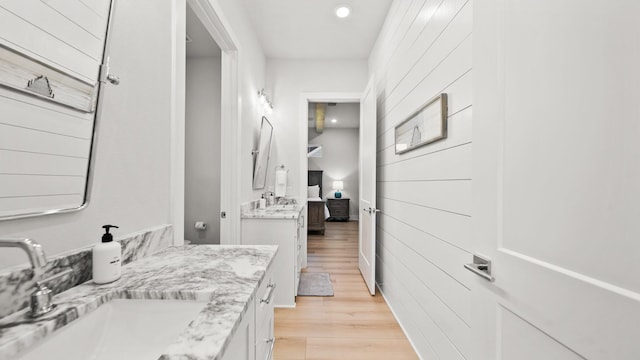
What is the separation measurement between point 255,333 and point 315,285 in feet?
6.93

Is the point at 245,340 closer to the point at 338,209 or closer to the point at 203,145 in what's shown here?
the point at 203,145

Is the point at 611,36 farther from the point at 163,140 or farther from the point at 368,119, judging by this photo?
the point at 368,119

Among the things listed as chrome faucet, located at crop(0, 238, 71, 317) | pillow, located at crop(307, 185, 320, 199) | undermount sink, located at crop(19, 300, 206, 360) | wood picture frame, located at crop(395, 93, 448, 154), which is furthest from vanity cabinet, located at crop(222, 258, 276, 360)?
pillow, located at crop(307, 185, 320, 199)

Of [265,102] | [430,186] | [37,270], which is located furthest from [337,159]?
[37,270]

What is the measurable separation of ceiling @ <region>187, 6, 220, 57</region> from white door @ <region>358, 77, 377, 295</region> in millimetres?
1785

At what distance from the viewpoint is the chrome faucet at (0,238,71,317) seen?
487 mm

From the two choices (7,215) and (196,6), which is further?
(196,6)

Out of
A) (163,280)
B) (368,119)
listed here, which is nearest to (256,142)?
(368,119)

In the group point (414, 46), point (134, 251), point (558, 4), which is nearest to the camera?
point (558, 4)

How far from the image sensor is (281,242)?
2436 millimetres

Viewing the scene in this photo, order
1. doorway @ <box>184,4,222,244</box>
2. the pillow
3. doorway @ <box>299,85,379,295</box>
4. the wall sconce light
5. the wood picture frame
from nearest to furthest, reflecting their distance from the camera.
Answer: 1. the wood picture frame
2. doorway @ <box>299,85,379,295</box>
3. doorway @ <box>184,4,222,244</box>
4. the wall sconce light
5. the pillow

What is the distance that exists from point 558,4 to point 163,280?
1.26m

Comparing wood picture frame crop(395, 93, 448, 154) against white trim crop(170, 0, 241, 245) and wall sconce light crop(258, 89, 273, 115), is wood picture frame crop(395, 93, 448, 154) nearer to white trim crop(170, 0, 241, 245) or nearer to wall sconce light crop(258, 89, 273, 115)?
white trim crop(170, 0, 241, 245)

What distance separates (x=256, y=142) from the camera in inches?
114
